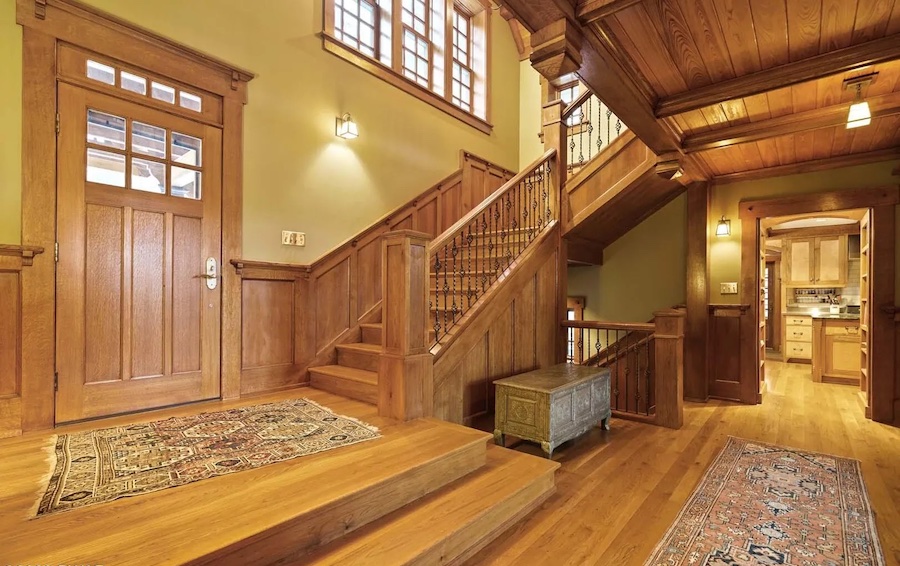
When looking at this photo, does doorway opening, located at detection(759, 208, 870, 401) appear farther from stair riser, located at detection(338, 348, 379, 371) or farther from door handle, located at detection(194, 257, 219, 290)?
door handle, located at detection(194, 257, 219, 290)

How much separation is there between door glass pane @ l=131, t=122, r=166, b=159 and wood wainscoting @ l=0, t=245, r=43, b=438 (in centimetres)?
92

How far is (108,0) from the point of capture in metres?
2.81

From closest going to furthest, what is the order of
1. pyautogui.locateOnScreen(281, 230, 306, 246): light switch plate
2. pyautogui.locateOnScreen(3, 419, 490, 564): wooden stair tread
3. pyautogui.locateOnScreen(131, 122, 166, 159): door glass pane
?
pyautogui.locateOnScreen(3, 419, 490, 564): wooden stair tread < pyautogui.locateOnScreen(131, 122, 166, 159): door glass pane < pyautogui.locateOnScreen(281, 230, 306, 246): light switch plate

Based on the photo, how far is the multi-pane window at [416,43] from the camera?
5184mm

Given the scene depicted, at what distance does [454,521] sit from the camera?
184 centimetres

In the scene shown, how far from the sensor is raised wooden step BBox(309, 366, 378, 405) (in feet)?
10.4

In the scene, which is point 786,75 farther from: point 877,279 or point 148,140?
point 148,140

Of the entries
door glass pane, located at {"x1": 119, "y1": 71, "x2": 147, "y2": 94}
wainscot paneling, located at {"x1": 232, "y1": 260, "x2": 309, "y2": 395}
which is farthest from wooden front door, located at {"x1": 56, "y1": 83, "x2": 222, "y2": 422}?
wainscot paneling, located at {"x1": 232, "y1": 260, "x2": 309, "y2": 395}

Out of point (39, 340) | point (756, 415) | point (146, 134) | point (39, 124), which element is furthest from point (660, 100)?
point (39, 340)

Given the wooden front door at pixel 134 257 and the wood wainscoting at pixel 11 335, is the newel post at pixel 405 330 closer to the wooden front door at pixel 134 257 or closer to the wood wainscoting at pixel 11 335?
the wooden front door at pixel 134 257

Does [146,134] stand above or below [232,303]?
above

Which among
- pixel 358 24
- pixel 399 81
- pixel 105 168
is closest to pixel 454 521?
pixel 105 168

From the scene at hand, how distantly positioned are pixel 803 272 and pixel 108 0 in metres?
9.65

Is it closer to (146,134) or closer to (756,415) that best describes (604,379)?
(756,415)
